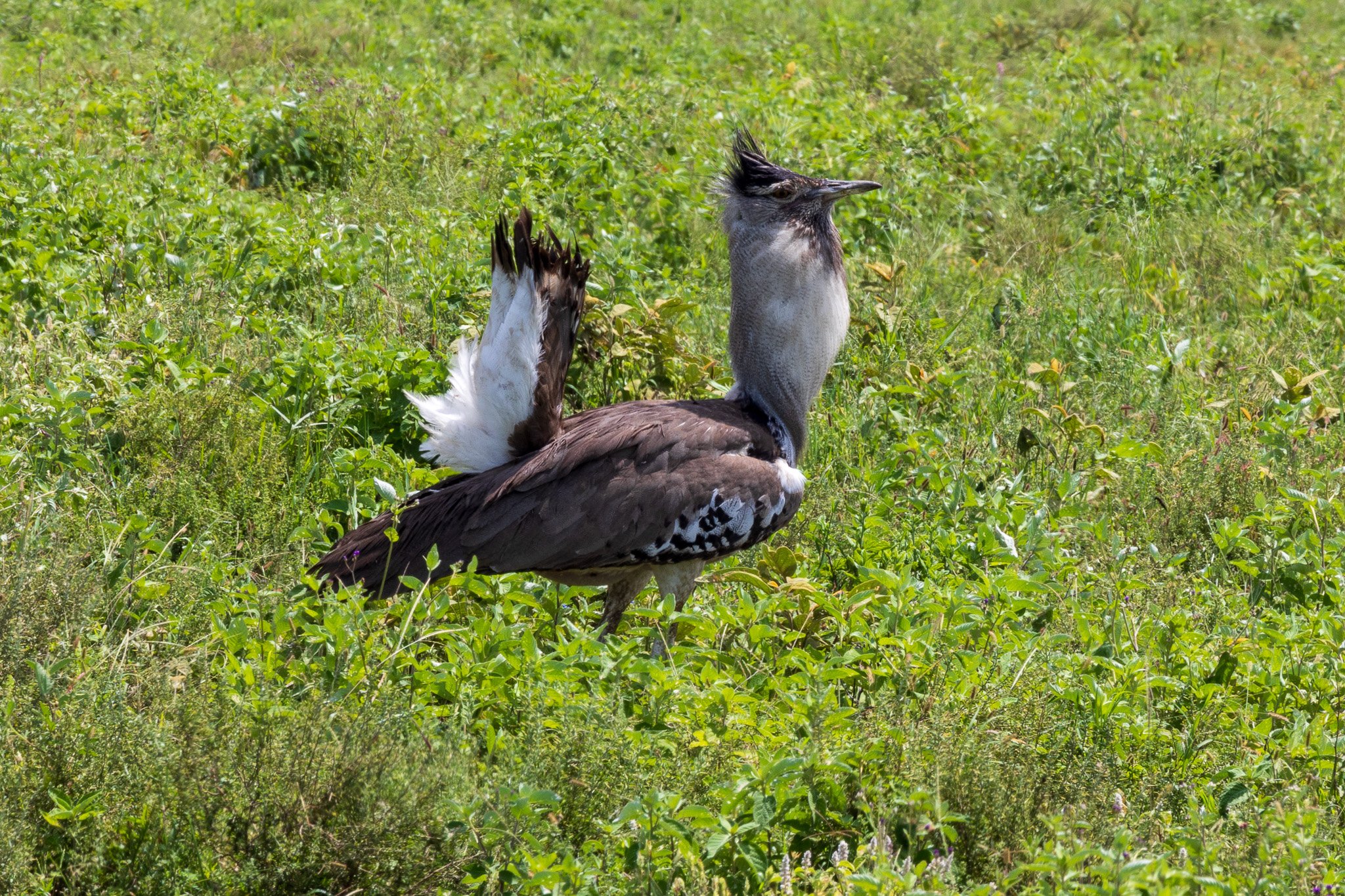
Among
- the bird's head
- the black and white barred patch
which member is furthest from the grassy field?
the bird's head

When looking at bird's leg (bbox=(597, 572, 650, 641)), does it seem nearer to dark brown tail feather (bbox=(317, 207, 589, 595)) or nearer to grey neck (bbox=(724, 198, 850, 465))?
dark brown tail feather (bbox=(317, 207, 589, 595))

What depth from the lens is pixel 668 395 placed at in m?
5.60

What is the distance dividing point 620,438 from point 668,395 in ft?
4.26

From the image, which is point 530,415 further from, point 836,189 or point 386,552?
point 836,189

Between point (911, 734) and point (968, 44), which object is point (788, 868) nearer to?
point (911, 734)

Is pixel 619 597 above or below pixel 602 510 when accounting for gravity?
below

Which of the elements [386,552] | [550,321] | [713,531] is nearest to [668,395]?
[550,321]

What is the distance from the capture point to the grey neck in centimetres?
467

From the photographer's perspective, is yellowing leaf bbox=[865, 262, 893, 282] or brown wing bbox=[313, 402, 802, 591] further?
yellowing leaf bbox=[865, 262, 893, 282]

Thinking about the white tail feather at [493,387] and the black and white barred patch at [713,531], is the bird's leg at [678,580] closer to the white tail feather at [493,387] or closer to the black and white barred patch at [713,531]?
the black and white barred patch at [713,531]

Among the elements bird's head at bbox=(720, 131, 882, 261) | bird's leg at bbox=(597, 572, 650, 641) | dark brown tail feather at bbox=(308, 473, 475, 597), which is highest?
bird's head at bbox=(720, 131, 882, 261)

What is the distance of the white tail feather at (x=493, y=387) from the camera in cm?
439

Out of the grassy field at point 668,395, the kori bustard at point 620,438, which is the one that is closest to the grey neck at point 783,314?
the kori bustard at point 620,438

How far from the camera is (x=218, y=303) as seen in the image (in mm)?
5465
